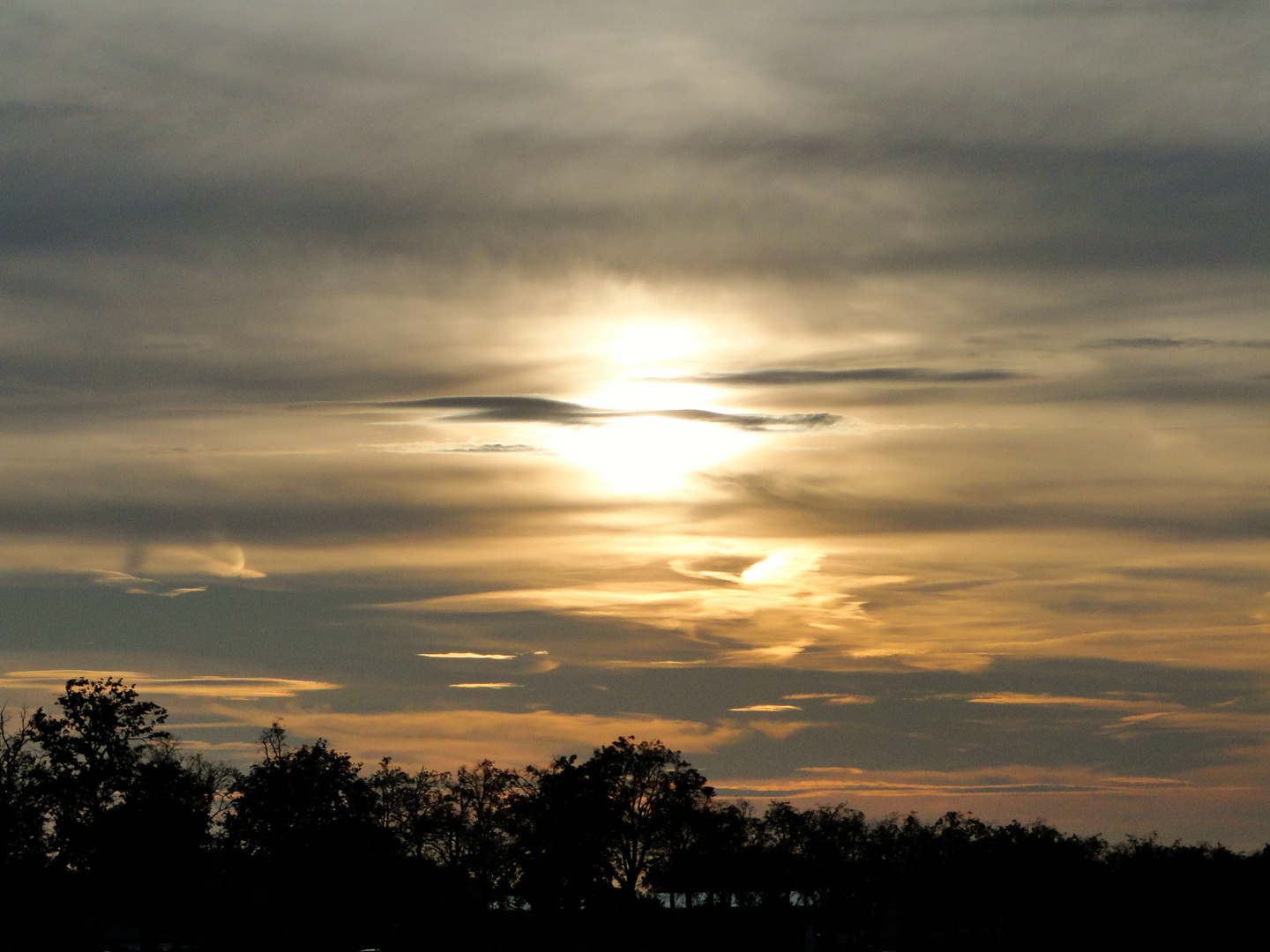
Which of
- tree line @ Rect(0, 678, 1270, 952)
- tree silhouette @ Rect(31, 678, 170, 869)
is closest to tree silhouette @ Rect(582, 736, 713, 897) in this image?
tree line @ Rect(0, 678, 1270, 952)

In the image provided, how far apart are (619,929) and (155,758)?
4162cm

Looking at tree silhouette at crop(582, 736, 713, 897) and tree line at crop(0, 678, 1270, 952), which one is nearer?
tree line at crop(0, 678, 1270, 952)

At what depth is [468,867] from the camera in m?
150

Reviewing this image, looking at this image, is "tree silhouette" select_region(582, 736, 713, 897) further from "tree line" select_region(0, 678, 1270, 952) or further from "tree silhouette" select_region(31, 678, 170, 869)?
"tree silhouette" select_region(31, 678, 170, 869)

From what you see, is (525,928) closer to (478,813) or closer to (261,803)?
(261,803)

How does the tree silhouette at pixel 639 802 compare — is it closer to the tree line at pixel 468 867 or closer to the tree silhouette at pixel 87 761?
the tree line at pixel 468 867

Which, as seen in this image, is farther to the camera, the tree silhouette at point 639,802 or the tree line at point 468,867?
the tree silhouette at point 639,802

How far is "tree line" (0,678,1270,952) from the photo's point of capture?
325 ft

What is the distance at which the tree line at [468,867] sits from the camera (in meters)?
98.9

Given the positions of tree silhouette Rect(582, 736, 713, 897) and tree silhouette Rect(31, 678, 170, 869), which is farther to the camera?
tree silhouette Rect(582, 736, 713, 897)

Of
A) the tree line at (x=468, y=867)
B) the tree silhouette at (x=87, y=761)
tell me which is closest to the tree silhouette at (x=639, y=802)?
the tree line at (x=468, y=867)

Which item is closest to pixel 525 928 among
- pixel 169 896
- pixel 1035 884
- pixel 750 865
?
pixel 169 896

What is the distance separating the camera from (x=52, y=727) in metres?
98.1

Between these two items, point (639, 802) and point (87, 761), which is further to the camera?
point (639, 802)
